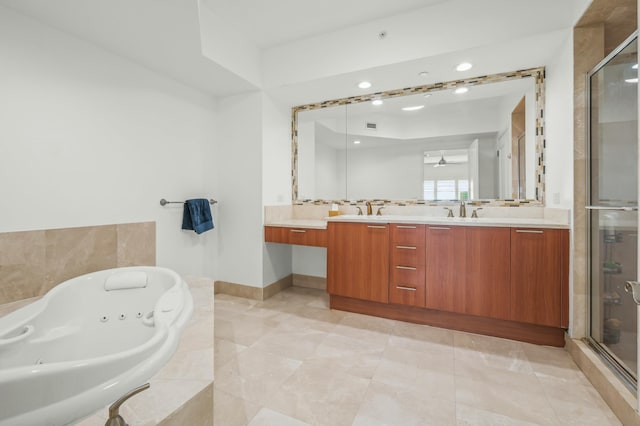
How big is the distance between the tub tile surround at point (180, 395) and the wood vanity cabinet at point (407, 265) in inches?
59.4

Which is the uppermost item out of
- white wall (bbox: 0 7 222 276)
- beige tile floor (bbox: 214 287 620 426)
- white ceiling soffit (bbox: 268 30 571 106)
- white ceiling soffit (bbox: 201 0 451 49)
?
white ceiling soffit (bbox: 201 0 451 49)

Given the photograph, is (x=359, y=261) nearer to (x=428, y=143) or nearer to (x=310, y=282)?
(x=310, y=282)

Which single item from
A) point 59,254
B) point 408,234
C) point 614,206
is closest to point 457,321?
point 408,234

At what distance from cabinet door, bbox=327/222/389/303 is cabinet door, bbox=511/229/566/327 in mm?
917

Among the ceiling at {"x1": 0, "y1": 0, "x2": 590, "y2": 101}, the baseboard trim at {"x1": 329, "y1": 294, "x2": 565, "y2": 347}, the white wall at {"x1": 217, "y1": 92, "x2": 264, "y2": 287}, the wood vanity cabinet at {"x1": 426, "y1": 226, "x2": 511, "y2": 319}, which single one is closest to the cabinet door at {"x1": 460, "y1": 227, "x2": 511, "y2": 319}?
the wood vanity cabinet at {"x1": 426, "y1": 226, "x2": 511, "y2": 319}

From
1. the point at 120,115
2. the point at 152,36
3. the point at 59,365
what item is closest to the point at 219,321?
the point at 59,365

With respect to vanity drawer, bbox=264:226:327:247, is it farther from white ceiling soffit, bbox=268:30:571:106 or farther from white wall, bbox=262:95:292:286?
white ceiling soffit, bbox=268:30:571:106

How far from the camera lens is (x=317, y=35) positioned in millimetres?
2582

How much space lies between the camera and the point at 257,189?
2.94m

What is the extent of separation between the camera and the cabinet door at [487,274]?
2070mm

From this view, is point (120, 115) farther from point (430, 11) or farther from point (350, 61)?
point (430, 11)

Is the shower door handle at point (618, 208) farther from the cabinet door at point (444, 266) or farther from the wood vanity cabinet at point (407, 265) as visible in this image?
the wood vanity cabinet at point (407, 265)

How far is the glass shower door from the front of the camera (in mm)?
1558

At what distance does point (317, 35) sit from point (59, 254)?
264cm
